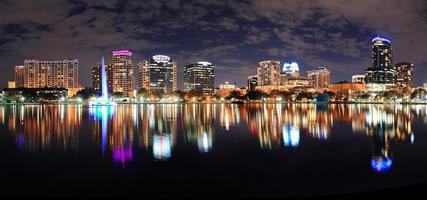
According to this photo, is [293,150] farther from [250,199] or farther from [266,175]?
[250,199]

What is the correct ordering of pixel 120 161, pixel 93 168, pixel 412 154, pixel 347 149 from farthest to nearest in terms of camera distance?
1. pixel 347 149
2. pixel 412 154
3. pixel 120 161
4. pixel 93 168

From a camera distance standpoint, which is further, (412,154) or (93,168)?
(412,154)

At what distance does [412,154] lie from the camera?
811 inches

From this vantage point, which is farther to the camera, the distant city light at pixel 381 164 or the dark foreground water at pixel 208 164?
the distant city light at pixel 381 164

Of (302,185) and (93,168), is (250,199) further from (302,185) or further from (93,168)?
(93,168)

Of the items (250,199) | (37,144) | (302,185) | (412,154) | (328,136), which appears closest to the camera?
(250,199)

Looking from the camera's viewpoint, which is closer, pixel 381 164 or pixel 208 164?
pixel 381 164

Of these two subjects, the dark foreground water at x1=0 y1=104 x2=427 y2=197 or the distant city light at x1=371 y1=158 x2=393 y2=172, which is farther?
the distant city light at x1=371 y1=158 x2=393 y2=172

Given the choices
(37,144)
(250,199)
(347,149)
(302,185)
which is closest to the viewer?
(250,199)

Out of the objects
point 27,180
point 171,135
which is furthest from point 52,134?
point 27,180

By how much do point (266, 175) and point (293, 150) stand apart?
249 inches

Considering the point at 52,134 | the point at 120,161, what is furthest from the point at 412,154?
the point at 52,134

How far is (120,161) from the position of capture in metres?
18.7

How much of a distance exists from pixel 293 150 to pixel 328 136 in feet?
26.0
